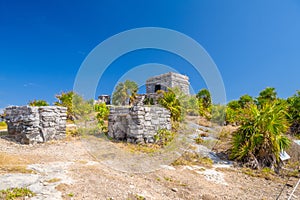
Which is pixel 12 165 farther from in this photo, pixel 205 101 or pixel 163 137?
pixel 205 101

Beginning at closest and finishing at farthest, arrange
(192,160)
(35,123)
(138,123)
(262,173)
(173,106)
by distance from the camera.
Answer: (262,173), (192,160), (35,123), (138,123), (173,106)

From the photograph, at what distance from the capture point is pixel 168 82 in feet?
76.4

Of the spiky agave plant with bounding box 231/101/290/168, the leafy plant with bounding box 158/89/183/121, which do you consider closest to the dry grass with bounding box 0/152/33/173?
the spiky agave plant with bounding box 231/101/290/168

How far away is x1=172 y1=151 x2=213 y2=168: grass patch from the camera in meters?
6.16

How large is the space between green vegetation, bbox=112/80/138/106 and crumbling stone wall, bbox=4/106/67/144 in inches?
552

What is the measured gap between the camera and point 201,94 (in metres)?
21.1

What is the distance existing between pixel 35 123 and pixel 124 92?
15.9 metres

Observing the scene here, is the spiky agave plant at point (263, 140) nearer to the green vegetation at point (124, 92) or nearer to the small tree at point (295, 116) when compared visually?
the small tree at point (295, 116)

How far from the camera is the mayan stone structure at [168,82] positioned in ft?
76.2

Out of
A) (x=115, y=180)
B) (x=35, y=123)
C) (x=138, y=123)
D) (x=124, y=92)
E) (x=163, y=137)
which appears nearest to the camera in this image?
(x=115, y=180)

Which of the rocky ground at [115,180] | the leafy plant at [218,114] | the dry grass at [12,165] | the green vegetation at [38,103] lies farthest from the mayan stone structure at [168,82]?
the dry grass at [12,165]

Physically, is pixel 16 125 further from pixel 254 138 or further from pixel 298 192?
pixel 298 192

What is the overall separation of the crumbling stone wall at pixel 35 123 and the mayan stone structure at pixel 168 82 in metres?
16.2

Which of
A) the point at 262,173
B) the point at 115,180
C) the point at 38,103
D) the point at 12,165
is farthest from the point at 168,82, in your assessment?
the point at 12,165
